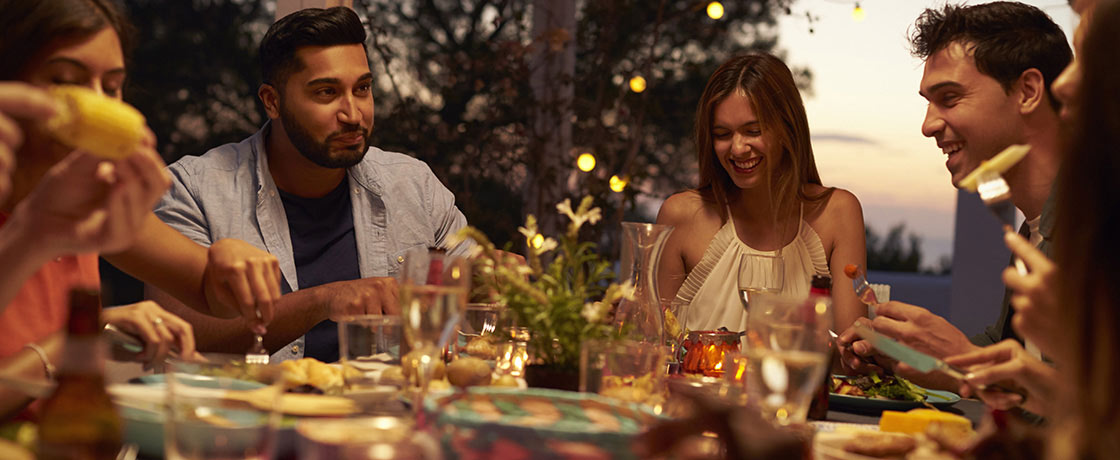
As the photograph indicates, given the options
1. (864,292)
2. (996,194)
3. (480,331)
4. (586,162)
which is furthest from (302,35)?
(586,162)

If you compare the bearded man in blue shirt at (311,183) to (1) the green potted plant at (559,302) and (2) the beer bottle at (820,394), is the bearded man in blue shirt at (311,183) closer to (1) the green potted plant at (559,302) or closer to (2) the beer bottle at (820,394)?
(1) the green potted plant at (559,302)

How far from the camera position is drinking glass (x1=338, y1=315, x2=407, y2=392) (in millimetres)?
1341

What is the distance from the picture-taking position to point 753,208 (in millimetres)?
3355

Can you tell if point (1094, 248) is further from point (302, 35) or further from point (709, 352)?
point (302, 35)

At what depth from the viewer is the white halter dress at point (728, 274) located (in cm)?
317

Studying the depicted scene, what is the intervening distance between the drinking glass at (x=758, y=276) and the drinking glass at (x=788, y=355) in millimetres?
593

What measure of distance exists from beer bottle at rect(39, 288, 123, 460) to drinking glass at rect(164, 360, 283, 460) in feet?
0.28

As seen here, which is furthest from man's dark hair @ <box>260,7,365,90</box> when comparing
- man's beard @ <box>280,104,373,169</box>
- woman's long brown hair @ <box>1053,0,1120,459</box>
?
woman's long brown hair @ <box>1053,0,1120,459</box>

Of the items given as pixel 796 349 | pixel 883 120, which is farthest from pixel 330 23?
pixel 883 120

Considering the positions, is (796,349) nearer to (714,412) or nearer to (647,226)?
(714,412)

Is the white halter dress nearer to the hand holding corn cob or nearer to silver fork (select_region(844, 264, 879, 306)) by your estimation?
silver fork (select_region(844, 264, 879, 306))

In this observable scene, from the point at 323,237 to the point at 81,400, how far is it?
6.89 feet

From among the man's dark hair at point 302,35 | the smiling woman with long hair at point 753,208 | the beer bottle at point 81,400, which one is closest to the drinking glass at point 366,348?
the beer bottle at point 81,400

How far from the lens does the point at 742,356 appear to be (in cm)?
150
